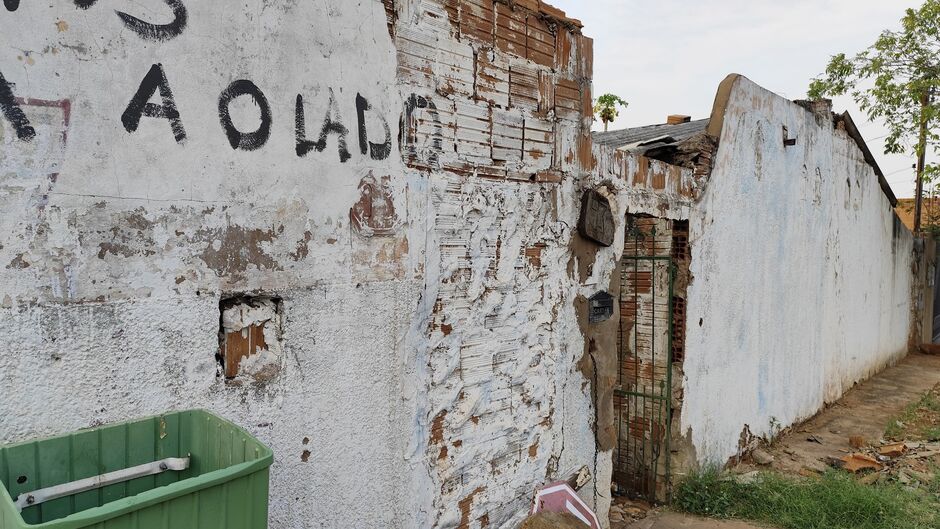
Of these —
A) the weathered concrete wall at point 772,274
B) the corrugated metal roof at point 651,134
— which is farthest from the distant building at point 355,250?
the corrugated metal roof at point 651,134

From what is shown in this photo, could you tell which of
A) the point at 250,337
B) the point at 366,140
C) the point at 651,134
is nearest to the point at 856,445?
the point at 651,134

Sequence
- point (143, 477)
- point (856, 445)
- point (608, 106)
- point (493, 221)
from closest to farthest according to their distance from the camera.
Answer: point (143, 477), point (493, 221), point (856, 445), point (608, 106)

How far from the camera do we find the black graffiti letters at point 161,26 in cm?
206

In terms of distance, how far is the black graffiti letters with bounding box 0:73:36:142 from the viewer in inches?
71.5

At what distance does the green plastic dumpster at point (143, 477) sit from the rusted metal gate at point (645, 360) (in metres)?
3.82

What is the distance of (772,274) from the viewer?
22.1ft

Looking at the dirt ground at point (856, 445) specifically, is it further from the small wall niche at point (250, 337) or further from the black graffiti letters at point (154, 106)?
the black graffiti letters at point (154, 106)

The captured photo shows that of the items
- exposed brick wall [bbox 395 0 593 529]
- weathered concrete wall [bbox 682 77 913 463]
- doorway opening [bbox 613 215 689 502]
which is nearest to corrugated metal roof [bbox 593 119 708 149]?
weathered concrete wall [bbox 682 77 913 463]

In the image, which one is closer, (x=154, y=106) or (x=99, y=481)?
(x=99, y=481)

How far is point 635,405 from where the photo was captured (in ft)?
17.9

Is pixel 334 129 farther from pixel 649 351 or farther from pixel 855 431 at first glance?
pixel 855 431

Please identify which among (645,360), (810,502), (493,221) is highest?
(493,221)

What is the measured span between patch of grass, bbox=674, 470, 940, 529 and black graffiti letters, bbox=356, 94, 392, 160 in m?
3.91

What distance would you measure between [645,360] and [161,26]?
438 cm
